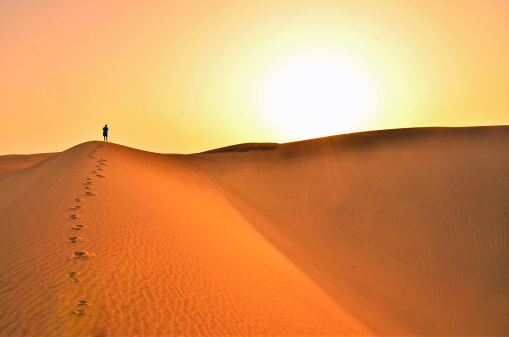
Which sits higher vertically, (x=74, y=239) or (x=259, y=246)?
(x=74, y=239)

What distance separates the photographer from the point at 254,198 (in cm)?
1688

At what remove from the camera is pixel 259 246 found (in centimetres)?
1001

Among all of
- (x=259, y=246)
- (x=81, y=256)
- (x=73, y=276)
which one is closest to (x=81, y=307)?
(x=73, y=276)

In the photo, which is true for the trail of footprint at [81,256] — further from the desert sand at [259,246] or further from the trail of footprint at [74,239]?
the trail of footprint at [74,239]

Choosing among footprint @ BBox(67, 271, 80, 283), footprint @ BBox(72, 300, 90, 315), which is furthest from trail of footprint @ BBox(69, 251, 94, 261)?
footprint @ BBox(72, 300, 90, 315)

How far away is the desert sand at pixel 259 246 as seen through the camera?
4828mm

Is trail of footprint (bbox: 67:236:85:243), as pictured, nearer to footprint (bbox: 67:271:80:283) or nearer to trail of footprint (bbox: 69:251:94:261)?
trail of footprint (bbox: 69:251:94:261)

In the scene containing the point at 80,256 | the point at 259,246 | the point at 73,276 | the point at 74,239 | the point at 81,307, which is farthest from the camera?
the point at 259,246

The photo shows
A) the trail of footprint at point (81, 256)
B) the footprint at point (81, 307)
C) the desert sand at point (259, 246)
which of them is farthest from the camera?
the trail of footprint at point (81, 256)

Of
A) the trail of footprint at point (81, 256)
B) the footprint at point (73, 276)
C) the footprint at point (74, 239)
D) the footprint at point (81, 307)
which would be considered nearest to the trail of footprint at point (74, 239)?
the footprint at point (74, 239)

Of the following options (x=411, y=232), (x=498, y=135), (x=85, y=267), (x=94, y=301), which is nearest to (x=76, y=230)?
(x=85, y=267)

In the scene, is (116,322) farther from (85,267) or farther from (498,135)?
(498,135)

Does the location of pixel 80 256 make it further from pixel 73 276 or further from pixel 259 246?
pixel 259 246

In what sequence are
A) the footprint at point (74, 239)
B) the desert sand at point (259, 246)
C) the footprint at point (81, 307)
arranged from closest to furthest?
the footprint at point (81, 307) < the desert sand at point (259, 246) < the footprint at point (74, 239)
